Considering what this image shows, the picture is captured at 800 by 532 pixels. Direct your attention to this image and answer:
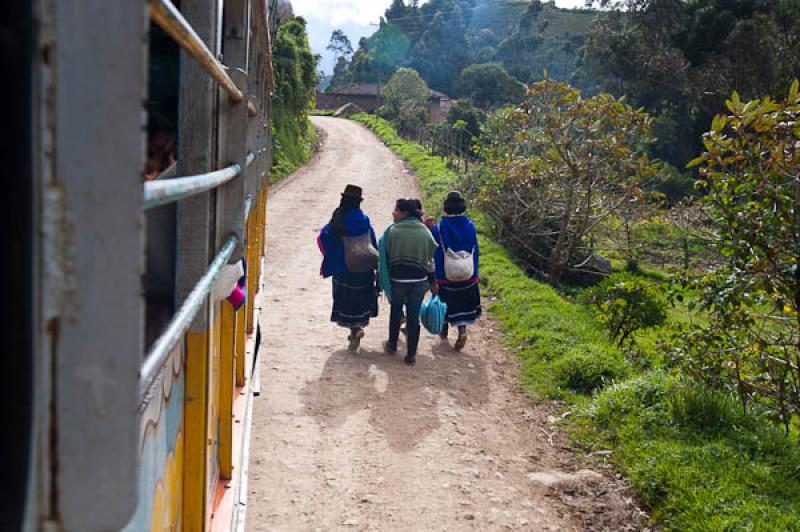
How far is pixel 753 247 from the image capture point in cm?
474

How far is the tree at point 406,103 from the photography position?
39.8m

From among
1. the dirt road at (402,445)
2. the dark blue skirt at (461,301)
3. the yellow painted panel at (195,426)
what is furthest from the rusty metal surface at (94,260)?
the dark blue skirt at (461,301)

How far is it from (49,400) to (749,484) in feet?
14.2

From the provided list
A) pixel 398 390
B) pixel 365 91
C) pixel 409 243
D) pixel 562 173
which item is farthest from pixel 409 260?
pixel 365 91

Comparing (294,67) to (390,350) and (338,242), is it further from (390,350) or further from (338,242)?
(390,350)

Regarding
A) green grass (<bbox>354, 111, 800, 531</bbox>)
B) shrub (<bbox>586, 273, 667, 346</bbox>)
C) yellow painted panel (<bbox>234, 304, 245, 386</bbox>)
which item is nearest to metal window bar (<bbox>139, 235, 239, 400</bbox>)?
yellow painted panel (<bbox>234, 304, 245, 386</bbox>)

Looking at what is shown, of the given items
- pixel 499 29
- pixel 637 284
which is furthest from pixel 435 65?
pixel 637 284

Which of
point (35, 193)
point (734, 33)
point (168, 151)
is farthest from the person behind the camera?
point (734, 33)

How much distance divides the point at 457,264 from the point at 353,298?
98 cm

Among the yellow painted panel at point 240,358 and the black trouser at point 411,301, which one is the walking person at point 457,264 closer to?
the black trouser at point 411,301

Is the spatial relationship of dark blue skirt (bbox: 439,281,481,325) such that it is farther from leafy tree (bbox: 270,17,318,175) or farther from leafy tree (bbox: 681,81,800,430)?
leafy tree (bbox: 270,17,318,175)

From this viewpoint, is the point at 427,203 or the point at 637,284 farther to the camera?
the point at 427,203

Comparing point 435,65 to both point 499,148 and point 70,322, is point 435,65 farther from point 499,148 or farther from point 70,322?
point 70,322

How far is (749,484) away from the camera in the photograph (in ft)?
13.6
